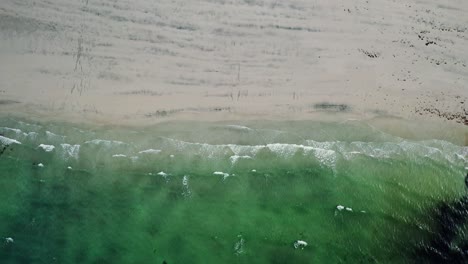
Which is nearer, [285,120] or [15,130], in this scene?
[15,130]

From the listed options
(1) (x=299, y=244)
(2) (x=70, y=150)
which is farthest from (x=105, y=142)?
(1) (x=299, y=244)

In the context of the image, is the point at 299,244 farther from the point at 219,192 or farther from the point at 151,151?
the point at 151,151

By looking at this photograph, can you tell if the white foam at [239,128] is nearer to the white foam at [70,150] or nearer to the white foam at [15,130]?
the white foam at [70,150]

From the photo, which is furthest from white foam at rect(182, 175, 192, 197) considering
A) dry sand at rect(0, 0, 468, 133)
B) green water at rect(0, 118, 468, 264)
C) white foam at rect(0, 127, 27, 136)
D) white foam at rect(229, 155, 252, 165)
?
white foam at rect(0, 127, 27, 136)

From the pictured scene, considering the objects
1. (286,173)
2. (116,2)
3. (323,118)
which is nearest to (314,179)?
(286,173)

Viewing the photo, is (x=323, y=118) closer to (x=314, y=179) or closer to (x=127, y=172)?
(x=314, y=179)

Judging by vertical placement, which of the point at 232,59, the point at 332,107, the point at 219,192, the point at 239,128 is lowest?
the point at 219,192

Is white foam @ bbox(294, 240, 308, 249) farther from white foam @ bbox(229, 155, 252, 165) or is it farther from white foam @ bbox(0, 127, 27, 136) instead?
white foam @ bbox(0, 127, 27, 136)
